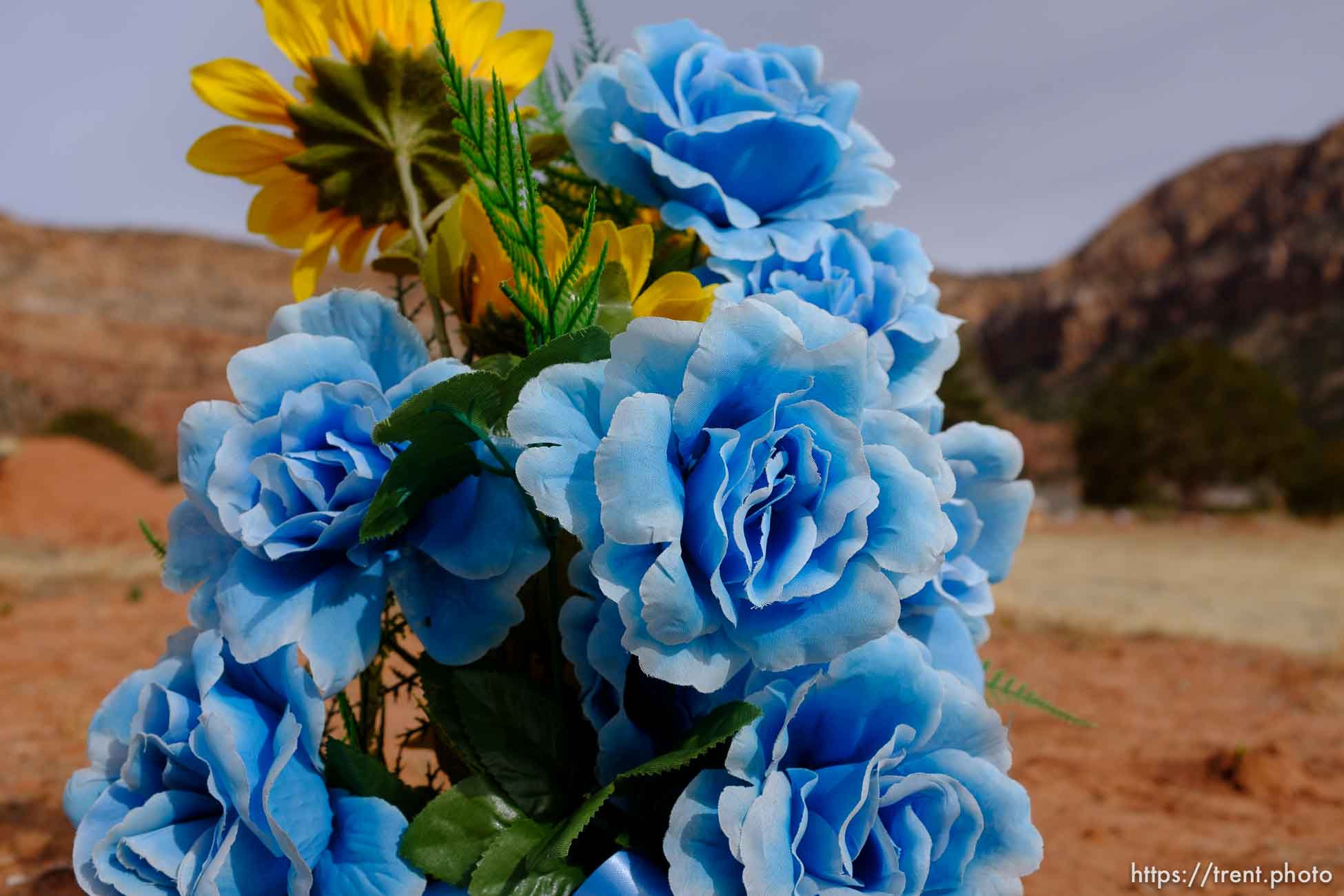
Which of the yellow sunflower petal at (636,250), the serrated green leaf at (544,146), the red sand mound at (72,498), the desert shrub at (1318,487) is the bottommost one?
the desert shrub at (1318,487)

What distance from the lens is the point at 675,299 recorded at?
34.5 inches

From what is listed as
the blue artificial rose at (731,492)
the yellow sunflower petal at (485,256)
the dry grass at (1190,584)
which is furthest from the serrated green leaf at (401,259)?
the dry grass at (1190,584)

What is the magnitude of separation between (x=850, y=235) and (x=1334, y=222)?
221 ft

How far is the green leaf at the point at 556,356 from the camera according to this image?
0.72 metres

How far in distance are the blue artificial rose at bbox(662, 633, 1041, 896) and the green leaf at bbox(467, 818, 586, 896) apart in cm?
9

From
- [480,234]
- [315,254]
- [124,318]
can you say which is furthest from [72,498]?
[124,318]

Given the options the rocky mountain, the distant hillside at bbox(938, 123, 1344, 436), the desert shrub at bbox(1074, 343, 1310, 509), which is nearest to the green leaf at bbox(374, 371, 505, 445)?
the desert shrub at bbox(1074, 343, 1310, 509)

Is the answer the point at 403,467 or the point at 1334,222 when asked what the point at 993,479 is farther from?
the point at 1334,222

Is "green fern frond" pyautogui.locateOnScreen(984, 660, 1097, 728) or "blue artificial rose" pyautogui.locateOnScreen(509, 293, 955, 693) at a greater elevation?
"blue artificial rose" pyautogui.locateOnScreen(509, 293, 955, 693)

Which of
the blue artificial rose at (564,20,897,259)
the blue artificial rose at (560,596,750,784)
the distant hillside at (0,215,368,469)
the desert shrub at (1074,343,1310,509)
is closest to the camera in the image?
the blue artificial rose at (560,596,750,784)

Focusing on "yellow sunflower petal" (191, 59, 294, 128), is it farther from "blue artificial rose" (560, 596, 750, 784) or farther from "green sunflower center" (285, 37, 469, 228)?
"blue artificial rose" (560, 596, 750, 784)

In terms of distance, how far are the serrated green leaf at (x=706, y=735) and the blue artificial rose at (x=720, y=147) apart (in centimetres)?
43

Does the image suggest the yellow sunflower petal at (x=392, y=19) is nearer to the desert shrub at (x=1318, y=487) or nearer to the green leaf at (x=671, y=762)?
the green leaf at (x=671, y=762)

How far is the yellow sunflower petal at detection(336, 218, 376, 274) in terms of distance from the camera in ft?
3.64
